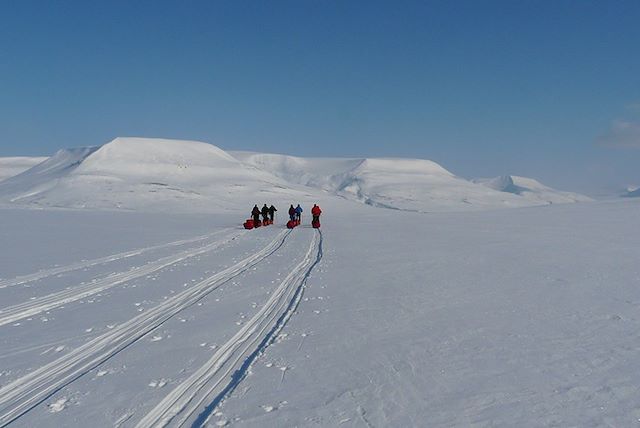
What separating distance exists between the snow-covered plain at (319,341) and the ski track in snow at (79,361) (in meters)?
0.03

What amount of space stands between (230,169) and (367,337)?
475ft

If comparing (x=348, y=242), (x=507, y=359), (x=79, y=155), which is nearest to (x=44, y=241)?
(x=348, y=242)

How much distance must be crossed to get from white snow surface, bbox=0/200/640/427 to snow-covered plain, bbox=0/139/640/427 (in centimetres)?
3

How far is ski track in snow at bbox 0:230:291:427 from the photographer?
4.99 meters

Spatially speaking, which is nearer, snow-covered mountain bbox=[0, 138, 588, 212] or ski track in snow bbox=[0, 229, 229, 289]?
ski track in snow bbox=[0, 229, 229, 289]

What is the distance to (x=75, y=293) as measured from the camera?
1009 cm

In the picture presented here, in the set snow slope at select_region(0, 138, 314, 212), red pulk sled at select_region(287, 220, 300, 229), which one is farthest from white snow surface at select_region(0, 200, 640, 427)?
snow slope at select_region(0, 138, 314, 212)

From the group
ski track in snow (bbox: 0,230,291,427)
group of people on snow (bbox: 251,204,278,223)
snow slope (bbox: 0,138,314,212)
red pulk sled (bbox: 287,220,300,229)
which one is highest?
snow slope (bbox: 0,138,314,212)

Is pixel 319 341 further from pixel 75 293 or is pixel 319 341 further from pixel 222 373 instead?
pixel 75 293

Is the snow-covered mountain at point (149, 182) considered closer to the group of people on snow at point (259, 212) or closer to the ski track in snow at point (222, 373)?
the group of people on snow at point (259, 212)

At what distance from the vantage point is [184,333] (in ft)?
23.7

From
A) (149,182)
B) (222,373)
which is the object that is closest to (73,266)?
(222,373)

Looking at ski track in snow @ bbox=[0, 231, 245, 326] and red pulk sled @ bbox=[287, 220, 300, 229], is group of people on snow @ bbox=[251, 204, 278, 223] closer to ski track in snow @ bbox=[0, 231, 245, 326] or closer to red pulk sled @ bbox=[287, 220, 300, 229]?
red pulk sled @ bbox=[287, 220, 300, 229]

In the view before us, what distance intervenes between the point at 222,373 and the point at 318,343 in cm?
159
